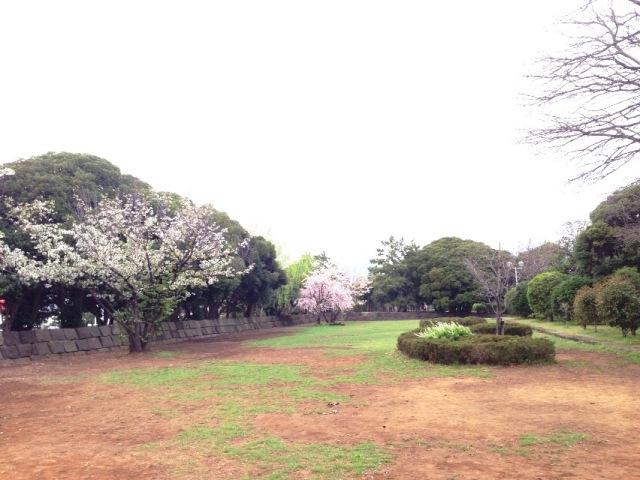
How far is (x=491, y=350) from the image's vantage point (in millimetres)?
10961

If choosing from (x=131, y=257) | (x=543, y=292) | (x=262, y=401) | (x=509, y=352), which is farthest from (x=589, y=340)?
(x=131, y=257)

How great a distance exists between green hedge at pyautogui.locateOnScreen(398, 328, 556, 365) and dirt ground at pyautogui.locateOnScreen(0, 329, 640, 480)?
451 millimetres

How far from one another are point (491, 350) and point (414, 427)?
5446 mm

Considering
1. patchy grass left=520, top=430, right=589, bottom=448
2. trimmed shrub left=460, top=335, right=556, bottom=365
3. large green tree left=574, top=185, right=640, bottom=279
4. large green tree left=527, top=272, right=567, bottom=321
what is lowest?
patchy grass left=520, top=430, right=589, bottom=448

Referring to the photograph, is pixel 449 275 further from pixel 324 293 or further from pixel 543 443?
pixel 543 443

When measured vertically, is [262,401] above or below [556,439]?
above

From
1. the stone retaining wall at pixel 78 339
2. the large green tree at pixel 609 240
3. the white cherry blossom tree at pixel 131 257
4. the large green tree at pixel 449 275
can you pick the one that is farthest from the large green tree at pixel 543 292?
the stone retaining wall at pixel 78 339

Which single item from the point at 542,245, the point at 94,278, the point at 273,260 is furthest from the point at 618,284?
the point at 542,245

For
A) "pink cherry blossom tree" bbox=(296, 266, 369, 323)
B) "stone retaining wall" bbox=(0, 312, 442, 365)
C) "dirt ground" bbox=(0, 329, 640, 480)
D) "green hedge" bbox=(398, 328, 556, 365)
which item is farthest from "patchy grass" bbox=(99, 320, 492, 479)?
"pink cherry blossom tree" bbox=(296, 266, 369, 323)

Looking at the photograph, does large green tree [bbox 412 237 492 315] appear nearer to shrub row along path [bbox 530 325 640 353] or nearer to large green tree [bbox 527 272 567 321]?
large green tree [bbox 527 272 567 321]

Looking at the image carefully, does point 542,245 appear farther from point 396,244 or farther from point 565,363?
point 565,363

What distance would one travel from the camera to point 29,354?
55.1ft

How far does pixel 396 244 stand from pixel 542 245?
13970 mm

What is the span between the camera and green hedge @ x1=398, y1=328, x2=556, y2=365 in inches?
428
